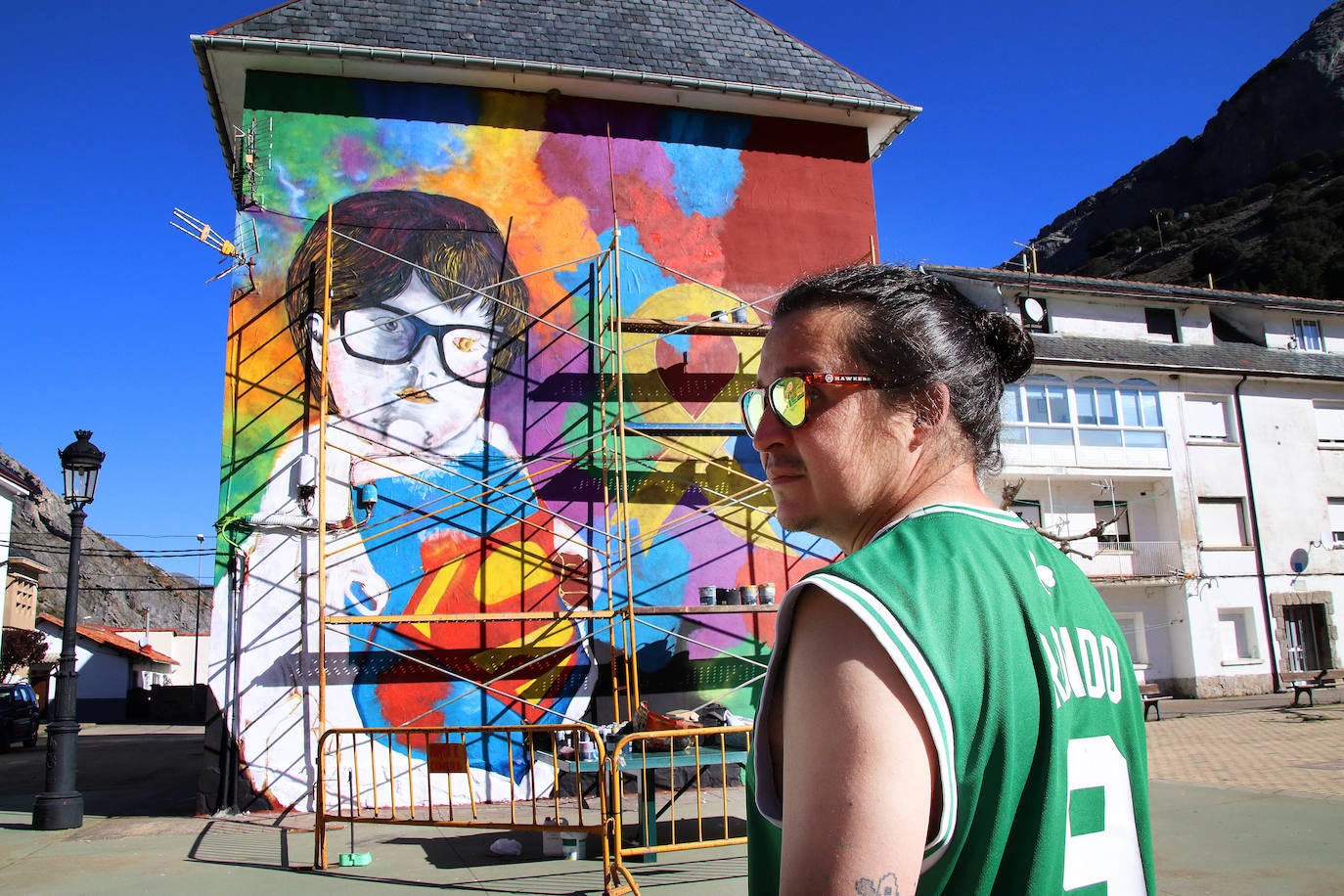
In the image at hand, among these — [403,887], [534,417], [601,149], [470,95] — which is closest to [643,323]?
[534,417]

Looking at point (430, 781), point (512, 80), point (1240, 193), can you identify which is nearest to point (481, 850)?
point (430, 781)

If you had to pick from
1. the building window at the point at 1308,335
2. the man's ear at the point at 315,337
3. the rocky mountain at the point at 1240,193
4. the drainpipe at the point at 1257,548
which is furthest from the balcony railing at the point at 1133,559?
the rocky mountain at the point at 1240,193

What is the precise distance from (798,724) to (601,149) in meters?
11.9

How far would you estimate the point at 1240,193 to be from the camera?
75250mm

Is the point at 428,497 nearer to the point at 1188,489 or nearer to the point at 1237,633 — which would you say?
the point at 1188,489

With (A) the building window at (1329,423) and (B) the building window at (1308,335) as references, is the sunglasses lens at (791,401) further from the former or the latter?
(B) the building window at (1308,335)

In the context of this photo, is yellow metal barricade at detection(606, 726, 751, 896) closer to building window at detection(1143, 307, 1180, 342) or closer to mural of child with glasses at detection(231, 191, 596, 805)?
mural of child with glasses at detection(231, 191, 596, 805)

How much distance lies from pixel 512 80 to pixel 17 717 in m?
21.0

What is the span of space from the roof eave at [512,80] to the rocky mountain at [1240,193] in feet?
168

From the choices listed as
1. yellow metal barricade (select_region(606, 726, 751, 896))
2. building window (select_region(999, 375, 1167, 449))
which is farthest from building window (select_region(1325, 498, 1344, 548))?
yellow metal barricade (select_region(606, 726, 751, 896))

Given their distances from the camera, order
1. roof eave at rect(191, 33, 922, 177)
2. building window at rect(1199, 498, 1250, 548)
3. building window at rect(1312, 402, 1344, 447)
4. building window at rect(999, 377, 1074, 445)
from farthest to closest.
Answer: building window at rect(1312, 402, 1344, 447) < building window at rect(1199, 498, 1250, 548) < building window at rect(999, 377, 1074, 445) < roof eave at rect(191, 33, 922, 177)

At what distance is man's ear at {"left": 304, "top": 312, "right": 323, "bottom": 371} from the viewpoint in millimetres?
10672

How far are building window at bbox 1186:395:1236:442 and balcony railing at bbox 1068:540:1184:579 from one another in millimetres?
3435

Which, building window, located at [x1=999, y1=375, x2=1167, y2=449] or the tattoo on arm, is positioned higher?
building window, located at [x1=999, y1=375, x2=1167, y2=449]
